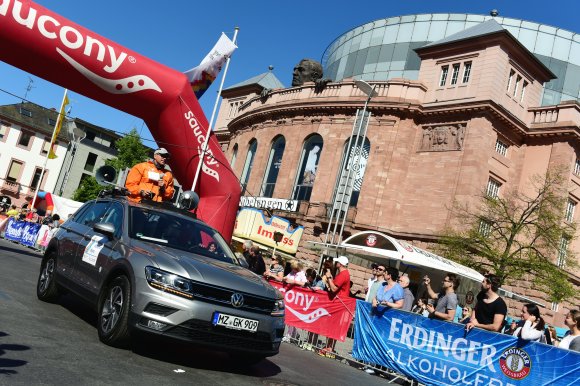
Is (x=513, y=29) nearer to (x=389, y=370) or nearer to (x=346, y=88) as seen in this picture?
(x=346, y=88)

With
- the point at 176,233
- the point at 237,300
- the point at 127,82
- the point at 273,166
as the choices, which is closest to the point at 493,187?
the point at 273,166

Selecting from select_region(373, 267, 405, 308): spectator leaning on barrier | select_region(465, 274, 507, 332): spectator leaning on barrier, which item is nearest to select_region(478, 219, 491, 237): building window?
select_region(373, 267, 405, 308): spectator leaning on barrier

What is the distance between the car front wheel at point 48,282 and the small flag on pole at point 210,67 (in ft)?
20.8

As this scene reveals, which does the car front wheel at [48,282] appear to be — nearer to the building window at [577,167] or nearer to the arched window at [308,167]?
the arched window at [308,167]

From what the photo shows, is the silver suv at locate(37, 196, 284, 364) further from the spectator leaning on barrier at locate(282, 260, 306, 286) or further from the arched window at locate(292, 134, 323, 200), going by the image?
the arched window at locate(292, 134, 323, 200)

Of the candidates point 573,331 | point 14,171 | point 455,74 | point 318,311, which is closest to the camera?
A: point 573,331

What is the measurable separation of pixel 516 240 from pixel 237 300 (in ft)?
69.1

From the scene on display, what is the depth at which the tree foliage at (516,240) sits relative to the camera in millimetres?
23641

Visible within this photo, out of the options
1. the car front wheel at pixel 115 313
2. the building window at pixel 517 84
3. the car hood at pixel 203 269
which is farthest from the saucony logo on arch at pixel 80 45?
the building window at pixel 517 84

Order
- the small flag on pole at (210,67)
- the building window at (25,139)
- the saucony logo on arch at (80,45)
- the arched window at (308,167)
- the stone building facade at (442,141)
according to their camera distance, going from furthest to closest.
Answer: the building window at (25,139) → the arched window at (308,167) → the stone building facade at (442,141) → the small flag on pole at (210,67) → the saucony logo on arch at (80,45)

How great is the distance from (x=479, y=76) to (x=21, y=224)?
2357 cm

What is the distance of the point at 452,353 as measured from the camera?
867 cm

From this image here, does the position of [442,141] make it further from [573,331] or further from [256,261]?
[573,331]

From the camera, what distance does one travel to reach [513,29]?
52.3 metres
